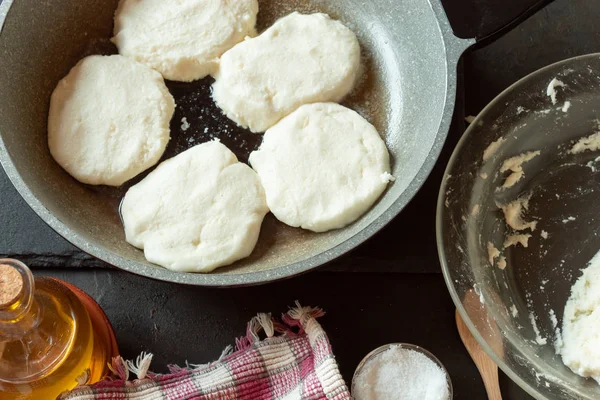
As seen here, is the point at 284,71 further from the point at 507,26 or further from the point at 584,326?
the point at 584,326

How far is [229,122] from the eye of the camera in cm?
151

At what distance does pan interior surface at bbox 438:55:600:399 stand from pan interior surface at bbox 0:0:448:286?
0.45ft

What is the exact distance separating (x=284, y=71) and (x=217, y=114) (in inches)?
6.9

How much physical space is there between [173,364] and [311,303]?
31cm

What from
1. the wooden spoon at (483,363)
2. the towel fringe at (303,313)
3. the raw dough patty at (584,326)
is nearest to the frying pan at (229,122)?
the towel fringe at (303,313)

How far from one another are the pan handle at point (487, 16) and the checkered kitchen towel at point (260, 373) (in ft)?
2.16

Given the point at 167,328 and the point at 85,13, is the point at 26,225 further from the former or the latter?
the point at 85,13

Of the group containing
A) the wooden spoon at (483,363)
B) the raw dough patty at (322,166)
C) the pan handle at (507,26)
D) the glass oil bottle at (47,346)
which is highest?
the pan handle at (507,26)

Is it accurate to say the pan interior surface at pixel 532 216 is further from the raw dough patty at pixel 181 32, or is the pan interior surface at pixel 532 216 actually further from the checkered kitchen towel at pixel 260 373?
the raw dough patty at pixel 181 32

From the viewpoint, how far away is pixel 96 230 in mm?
1381

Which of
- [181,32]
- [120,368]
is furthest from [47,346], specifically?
[181,32]

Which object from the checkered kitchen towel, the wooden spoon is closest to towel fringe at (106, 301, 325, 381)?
the checkered kitchen towel

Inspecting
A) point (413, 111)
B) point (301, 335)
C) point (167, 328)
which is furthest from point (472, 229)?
point (167, 328)

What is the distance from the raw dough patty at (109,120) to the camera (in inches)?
56.3
